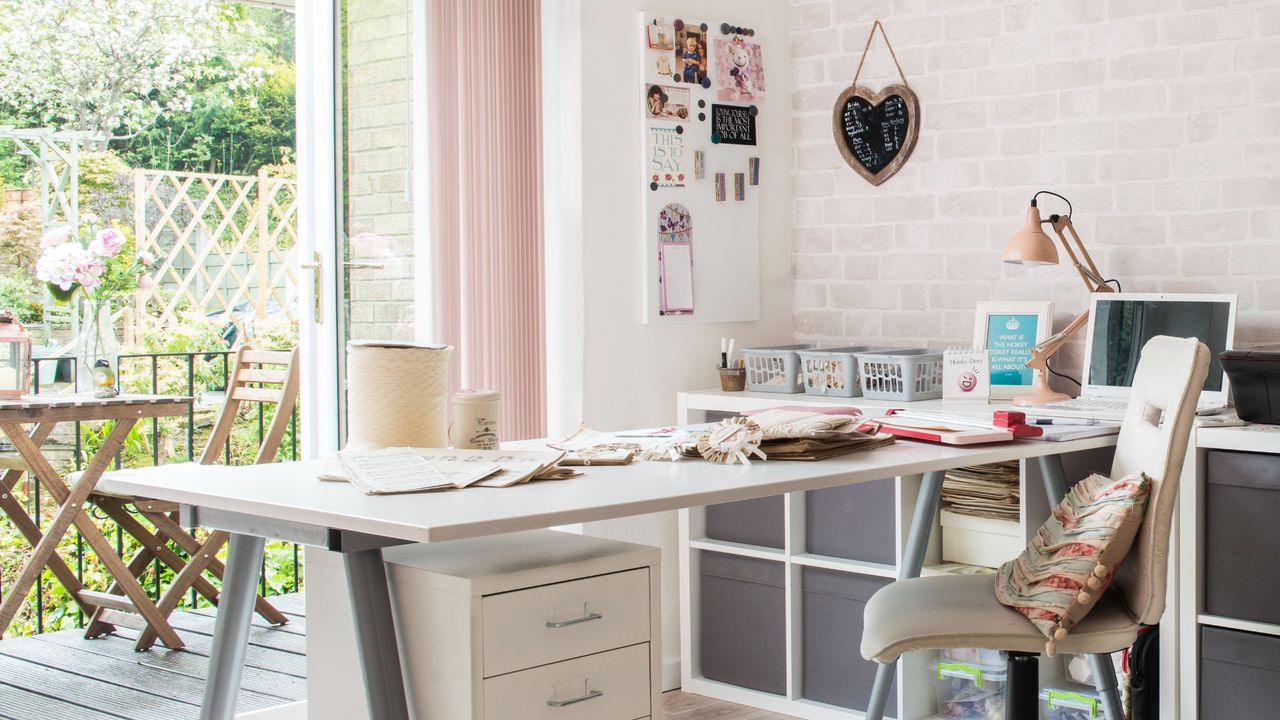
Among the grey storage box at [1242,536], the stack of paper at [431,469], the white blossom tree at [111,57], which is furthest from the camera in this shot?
the white blossom tree at [111,57]

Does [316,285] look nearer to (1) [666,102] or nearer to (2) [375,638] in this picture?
(1) [666,102]

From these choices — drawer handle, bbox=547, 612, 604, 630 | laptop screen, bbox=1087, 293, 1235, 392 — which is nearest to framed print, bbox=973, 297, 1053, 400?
laptop screen, bbox=1087, 293, 1235, 392

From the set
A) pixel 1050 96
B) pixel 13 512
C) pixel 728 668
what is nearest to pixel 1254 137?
pixel 1050 96

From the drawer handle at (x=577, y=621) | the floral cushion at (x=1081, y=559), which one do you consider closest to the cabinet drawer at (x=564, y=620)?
the drawer handle at (x=577, y=621)

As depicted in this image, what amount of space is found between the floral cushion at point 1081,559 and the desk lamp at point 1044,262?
1149 millimetres

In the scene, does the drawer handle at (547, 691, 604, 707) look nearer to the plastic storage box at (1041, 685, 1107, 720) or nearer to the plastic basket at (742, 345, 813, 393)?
the plastic storage box at (1041, 685, 1107, 720)

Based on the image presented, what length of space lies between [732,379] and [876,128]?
0.88 metres

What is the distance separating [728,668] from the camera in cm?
369

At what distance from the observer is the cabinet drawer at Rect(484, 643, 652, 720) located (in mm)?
1823

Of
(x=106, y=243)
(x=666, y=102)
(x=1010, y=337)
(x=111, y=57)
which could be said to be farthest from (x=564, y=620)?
(x=111, y=57)

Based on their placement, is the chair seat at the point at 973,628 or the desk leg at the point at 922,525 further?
the desk leg at the point at 922,525

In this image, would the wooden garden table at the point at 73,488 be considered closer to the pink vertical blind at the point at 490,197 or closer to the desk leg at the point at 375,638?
the pink vertical blind at the point at 490,197

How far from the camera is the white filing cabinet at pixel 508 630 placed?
180cm

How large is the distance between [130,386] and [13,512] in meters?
2.67
